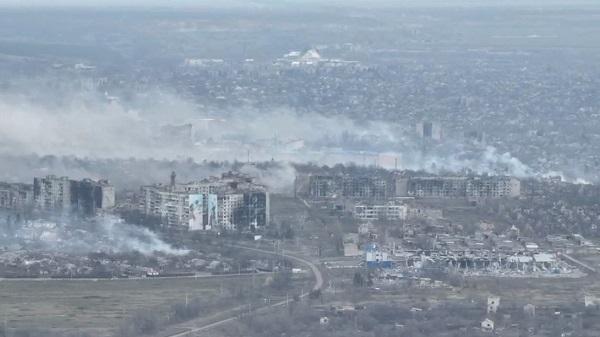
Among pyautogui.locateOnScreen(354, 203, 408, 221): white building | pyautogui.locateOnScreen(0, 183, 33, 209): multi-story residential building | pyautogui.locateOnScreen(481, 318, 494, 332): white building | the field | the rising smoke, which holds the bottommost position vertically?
pyautogui.locateOnScreen(481, 318, 494, 332): white building

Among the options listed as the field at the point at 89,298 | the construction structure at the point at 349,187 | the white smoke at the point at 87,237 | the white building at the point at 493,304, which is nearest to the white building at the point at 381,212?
the construction structure at the point at 349,187

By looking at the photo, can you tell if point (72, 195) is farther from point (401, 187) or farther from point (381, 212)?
point (401, 187)

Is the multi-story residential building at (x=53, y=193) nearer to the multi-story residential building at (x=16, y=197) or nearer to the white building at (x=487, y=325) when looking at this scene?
the multi-story residential building at (x=16, y=197)

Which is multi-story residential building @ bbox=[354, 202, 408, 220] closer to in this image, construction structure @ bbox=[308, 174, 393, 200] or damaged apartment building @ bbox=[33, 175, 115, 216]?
construction structure @ bbox=[308, 174, 393, 200]

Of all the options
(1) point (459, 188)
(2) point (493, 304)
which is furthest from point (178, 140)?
(2) point (493, 304)

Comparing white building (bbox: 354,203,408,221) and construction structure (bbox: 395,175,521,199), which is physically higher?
construction structure (bbox: 395,175,521,199)

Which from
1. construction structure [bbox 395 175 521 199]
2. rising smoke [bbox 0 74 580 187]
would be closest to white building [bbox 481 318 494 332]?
construction structure [bbox 395 175 521 199]

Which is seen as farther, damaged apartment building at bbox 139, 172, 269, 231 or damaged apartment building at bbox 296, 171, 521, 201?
damaged apartment building at bbox 296, 171, 521, 201
